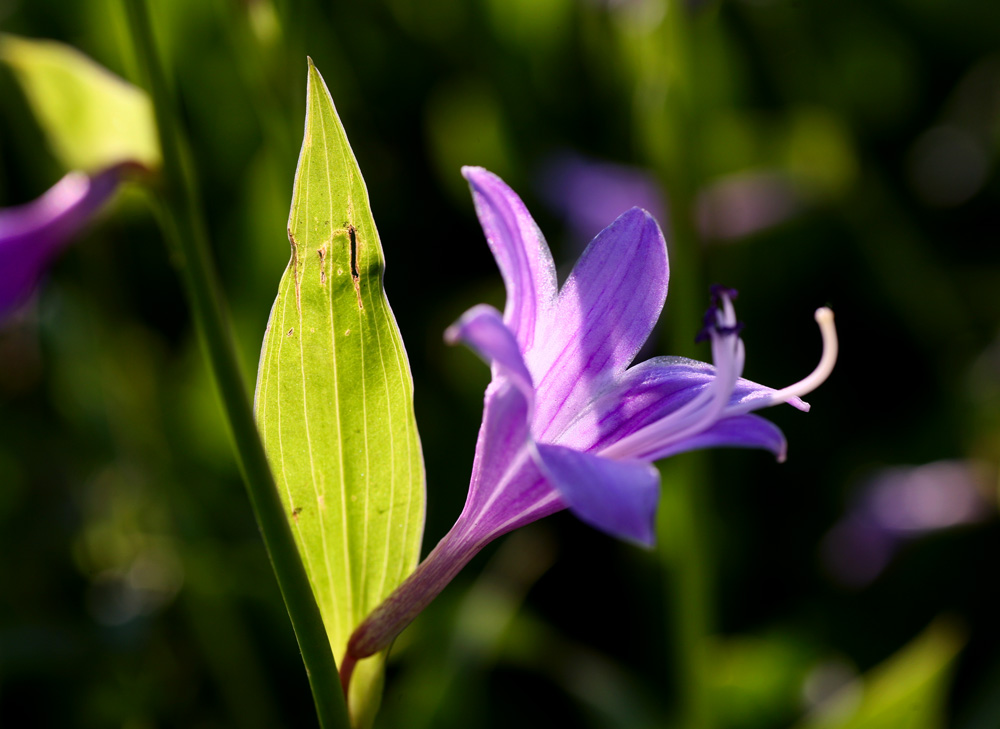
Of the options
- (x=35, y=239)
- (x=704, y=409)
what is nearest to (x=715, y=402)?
(x=704, y=409)

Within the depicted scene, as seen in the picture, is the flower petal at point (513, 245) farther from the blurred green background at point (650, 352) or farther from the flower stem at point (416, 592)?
the blurred green background at point (650, 352)

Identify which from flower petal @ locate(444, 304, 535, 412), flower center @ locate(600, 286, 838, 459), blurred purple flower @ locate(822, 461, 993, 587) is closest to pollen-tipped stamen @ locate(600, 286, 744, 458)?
flower center @ locate(600, 286, 838, 459)

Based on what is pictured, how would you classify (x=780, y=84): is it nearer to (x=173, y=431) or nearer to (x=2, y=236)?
(x=173, y=431)

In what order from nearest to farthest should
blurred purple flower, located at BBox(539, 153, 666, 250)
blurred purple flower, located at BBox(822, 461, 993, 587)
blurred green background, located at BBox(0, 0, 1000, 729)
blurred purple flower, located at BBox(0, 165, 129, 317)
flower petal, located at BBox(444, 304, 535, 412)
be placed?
flower petal, located at BBox(444, 304, 535, 412), blurred purple flower, located at BBox(0, 165, 129, 317), blurred green background, located at BBox(0, 0, 1000, 729), blurred purple flower, located at BBox(822, 461, 993, 587), blurred purple flower, located at BBox(539, 153, 666, 250)

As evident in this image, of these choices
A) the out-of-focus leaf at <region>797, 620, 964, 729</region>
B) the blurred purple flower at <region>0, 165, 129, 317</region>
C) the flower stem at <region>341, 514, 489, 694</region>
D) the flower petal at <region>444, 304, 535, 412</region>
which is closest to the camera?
the flower petal at <region>444, 304, 535, 412</region>

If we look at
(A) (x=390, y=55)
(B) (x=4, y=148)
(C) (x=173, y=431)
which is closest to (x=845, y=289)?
(A) (x=390, y=55)

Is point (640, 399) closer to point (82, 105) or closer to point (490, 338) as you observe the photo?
point (490, 338)

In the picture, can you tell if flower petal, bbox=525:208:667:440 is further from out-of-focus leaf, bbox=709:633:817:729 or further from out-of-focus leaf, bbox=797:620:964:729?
out-of-focus leaf, bbox=709:633:817:729
